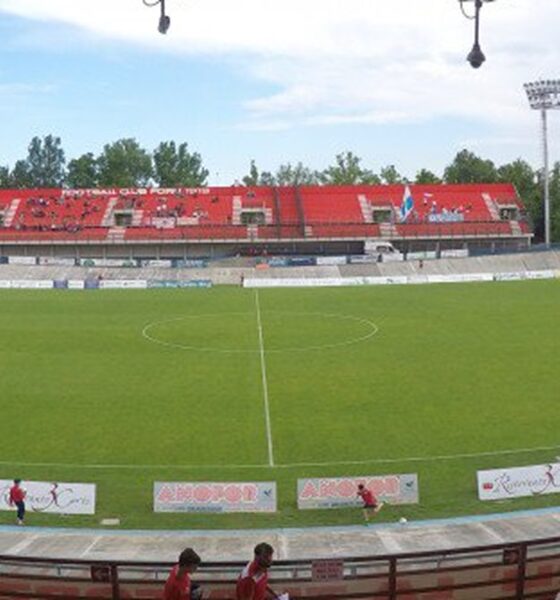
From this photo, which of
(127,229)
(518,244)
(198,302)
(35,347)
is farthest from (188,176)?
(35,347)

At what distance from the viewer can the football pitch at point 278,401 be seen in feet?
64.3

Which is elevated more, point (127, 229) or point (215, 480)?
point (127, 229)

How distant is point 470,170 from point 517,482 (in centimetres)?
10661

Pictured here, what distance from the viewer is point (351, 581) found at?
901cm

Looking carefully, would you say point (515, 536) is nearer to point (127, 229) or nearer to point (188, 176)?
point (127, 229)

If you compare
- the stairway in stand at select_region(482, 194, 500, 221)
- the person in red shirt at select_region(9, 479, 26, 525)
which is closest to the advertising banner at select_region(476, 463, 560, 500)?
the person in red shirt at select_region(9, 479, 26, 525)

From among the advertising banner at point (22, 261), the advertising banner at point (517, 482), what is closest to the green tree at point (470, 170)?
the advertising banner at point (22, 261)

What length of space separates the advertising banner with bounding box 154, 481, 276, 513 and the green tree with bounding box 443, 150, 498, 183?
102703mm

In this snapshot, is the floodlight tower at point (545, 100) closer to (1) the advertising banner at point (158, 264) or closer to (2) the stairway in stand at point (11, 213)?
(1) the advertising banner at point (158, 264)

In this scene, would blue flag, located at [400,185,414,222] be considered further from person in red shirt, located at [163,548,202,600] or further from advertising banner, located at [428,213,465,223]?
person in red shirt, located at [163,548,202,600]

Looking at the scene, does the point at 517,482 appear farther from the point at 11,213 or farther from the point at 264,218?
the point at 11,213

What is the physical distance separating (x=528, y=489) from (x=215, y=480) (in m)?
7.13

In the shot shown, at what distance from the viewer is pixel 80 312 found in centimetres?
4984

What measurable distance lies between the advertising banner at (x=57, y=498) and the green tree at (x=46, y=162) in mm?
140928
